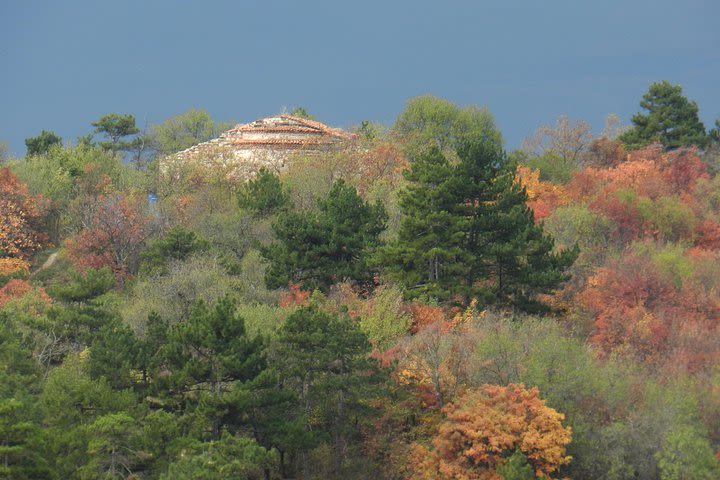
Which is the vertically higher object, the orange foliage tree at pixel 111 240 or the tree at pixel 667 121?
the tree at pixel 667 121

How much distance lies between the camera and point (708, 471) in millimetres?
35531

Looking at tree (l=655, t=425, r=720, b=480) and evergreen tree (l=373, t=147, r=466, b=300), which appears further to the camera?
evergreen tree (l=373, t=147, r=466, b=300)

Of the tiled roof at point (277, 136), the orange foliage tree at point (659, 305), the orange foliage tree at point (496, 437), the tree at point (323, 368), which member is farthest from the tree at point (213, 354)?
the tiled roof at point (277, 136)

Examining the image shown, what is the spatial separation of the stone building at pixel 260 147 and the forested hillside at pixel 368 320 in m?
1.21

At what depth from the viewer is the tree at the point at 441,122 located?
257 feet

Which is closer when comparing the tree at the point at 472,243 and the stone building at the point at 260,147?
the tree at the point at 472,243

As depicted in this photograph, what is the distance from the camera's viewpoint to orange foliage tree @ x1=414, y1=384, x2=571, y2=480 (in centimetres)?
3606

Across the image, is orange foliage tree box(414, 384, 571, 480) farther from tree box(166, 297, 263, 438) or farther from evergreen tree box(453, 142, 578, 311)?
evergreen tree box(453, 142, 578, 311)

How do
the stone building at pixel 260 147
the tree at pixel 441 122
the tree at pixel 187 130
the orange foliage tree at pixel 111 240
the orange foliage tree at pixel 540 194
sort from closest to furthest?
the orange foliage tree at pixel 111 240 → the orange foliage tree at pixel 540 194 → the stone building at pixel 260 147 → the tree at pixel 441 122 → the tree at pixel 187 130

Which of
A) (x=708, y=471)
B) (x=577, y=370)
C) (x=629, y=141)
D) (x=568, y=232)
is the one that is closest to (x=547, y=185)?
(x=568, y=232)

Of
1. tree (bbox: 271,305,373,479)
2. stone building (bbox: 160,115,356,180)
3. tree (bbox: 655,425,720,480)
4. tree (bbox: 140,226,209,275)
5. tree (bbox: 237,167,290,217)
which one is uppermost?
stone building (bbox: 160,115,356,180)

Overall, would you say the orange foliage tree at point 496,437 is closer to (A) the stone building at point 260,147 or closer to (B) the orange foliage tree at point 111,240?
(B) the orange foliage tree at point 111,240

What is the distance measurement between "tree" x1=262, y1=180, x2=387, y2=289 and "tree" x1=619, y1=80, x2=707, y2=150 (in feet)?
101

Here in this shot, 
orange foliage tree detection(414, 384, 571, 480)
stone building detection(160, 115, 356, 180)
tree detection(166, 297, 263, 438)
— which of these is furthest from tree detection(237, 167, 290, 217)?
orange foliage tree detection(414, 384, 571, 480)
